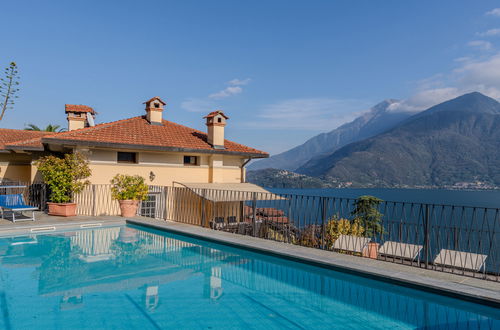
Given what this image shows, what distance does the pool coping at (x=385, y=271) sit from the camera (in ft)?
18.1

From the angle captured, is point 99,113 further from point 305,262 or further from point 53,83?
point 305,262

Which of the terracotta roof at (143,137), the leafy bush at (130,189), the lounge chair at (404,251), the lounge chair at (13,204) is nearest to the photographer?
the lounge chair at (404,251)

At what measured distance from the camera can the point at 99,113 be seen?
79.3 ft

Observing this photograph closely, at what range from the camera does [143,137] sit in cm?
1775

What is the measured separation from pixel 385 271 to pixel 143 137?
14075 millimetres

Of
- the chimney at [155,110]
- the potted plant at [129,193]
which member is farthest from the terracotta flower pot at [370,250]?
the chimney at [155,110]

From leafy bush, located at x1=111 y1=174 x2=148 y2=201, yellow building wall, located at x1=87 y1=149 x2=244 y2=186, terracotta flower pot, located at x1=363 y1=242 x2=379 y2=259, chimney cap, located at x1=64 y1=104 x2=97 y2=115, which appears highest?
chimney cap, located at x1=64 y1=104 x2=97 y2=115

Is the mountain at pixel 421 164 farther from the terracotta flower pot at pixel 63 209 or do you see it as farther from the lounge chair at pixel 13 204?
the lounge chair at pixel 13 204

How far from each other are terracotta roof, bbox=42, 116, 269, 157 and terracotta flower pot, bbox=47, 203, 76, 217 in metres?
2.58

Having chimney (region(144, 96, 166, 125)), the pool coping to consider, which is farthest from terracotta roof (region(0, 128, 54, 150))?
the pool coping

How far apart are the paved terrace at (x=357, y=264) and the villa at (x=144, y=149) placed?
4449 mm

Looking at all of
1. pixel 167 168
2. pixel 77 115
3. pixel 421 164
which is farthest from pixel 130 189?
pixel 421 164

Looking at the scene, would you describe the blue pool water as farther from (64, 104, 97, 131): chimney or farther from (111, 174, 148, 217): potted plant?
(64, 104, 97, 131): chimney

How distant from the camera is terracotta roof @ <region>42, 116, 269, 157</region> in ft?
50.9
